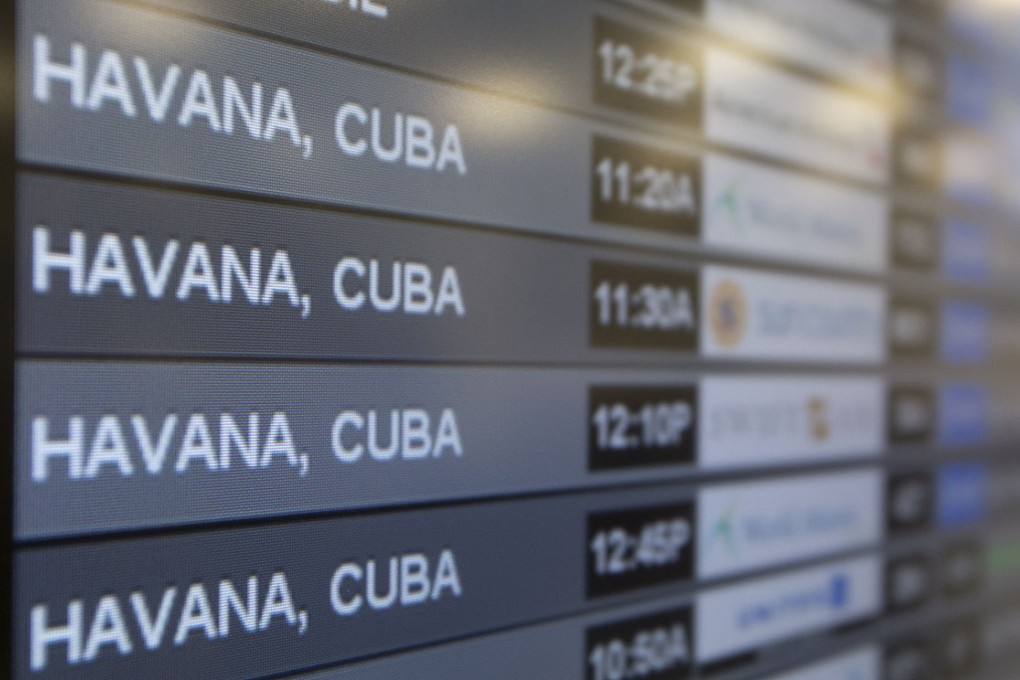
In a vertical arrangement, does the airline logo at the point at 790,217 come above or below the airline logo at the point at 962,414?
above

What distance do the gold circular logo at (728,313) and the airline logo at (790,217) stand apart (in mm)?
62


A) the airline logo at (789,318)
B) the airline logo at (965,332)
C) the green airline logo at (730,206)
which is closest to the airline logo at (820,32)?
the green airline logo at (730,206)

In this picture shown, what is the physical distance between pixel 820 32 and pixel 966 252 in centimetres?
64

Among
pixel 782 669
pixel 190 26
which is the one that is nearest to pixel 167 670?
pixel 190 26

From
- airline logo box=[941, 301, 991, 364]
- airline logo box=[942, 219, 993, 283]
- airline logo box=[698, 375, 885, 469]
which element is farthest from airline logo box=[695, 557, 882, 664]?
airline logo box=[942, 219, 993, 283]

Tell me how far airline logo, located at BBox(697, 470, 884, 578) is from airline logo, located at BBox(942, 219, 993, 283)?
1.60 feet

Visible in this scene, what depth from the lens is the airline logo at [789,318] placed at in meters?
1.46

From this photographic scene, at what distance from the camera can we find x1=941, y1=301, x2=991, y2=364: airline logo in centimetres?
195

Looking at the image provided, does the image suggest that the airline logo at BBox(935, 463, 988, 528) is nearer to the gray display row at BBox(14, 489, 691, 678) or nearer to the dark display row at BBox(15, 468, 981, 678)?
the dark display row at BBox(15, 468, 981, 678)

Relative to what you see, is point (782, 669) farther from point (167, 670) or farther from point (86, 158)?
point (86, 158)

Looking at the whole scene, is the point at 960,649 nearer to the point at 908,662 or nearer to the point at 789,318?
the point at 908,662

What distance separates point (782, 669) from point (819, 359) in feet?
1.60

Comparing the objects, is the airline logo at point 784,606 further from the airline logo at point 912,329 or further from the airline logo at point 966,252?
the airline logo at point 966,252

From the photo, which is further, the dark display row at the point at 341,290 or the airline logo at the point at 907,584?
the airline logo at the point at 907,584
